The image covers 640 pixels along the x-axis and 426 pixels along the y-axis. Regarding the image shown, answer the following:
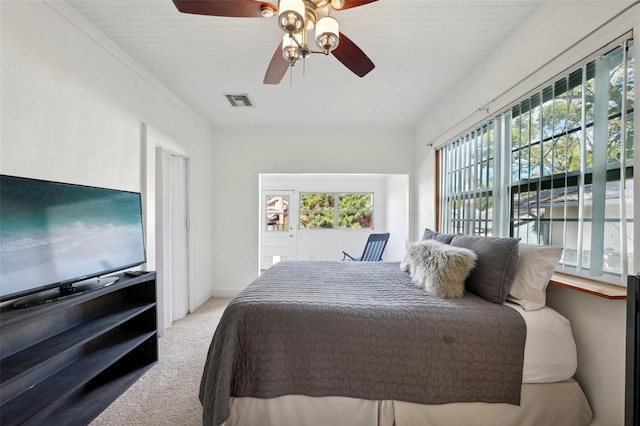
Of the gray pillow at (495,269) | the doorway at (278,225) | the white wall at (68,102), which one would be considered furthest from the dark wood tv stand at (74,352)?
the doorway at (278,225)

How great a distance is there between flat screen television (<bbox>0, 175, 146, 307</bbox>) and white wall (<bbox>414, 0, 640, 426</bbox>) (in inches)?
110

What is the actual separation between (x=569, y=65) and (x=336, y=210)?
4742 mm

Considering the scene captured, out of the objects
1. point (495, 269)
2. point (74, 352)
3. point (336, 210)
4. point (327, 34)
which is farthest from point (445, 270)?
point (336, 210)

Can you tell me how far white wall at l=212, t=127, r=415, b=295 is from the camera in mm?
3904

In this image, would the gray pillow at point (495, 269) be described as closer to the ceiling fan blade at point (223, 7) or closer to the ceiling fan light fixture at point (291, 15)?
the ceiling fan light fixture at point (291, 15)

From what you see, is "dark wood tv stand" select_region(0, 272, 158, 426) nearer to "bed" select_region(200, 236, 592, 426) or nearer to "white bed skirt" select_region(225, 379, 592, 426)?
"bed" select_region(200, 236, 592, 426)

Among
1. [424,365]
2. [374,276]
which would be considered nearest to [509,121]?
[374,276]

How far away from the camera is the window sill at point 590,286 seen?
1.21 m

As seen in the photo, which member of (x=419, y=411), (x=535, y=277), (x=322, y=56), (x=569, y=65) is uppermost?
A: (x=322, y=56)

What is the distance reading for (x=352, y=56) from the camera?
1658mm

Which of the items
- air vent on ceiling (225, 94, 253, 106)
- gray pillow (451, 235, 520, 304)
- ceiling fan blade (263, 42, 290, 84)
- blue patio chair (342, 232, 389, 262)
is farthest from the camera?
blue patio chair (342, 232, 389, 262)

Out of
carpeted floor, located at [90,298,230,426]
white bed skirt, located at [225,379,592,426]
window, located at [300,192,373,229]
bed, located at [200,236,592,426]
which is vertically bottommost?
carpeted floor, located at [90,298,230,426]

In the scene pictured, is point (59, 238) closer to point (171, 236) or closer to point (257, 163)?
point (171, 236)

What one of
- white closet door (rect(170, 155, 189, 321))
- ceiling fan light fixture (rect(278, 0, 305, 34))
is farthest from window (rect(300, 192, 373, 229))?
ceiling fan light fixture (rect(278, 0, 305, 34))
